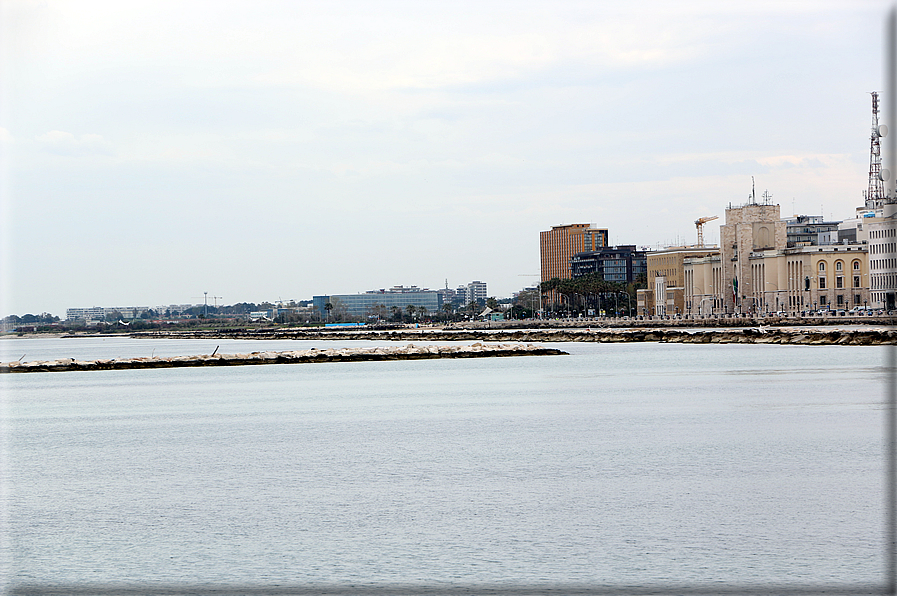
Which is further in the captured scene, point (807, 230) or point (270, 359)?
point (807, 230)

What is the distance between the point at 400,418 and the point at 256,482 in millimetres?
12915

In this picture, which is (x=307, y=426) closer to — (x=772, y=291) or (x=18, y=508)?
(x=18, y=508)

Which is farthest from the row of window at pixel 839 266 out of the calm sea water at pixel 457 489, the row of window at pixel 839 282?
the calm sea water at pixel 457 489

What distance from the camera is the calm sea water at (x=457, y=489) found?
43.3 ft

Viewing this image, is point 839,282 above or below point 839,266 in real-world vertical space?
below

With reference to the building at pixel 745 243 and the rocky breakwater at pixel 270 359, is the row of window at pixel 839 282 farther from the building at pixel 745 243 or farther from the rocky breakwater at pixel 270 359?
the rocky breakwater at pixel 270 359

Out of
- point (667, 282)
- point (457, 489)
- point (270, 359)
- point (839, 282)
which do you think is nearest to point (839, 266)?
point (839, 282)

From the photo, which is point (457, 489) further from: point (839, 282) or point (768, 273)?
point (768, 273)

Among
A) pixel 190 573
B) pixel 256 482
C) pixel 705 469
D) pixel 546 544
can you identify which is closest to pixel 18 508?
pixel 256 482

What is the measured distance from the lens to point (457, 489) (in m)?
18.8

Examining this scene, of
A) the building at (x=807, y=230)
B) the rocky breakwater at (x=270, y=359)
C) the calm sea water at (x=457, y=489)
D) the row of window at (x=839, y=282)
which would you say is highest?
the building at (x=807, y=230)

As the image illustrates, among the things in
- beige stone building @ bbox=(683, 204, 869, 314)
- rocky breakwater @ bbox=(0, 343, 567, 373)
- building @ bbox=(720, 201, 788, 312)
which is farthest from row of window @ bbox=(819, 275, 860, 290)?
rocky breakwater @ bbox=(0, 343, 567, 373)

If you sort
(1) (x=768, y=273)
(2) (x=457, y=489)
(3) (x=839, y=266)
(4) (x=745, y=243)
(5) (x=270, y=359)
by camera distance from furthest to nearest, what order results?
(4) (x=745, y=243)
(1) (x=768, y=273)
(3) (x=839, y=266)
(5) (x=270, y=359)
(2) (x=457, y=489)

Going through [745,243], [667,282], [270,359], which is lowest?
[270,359]
